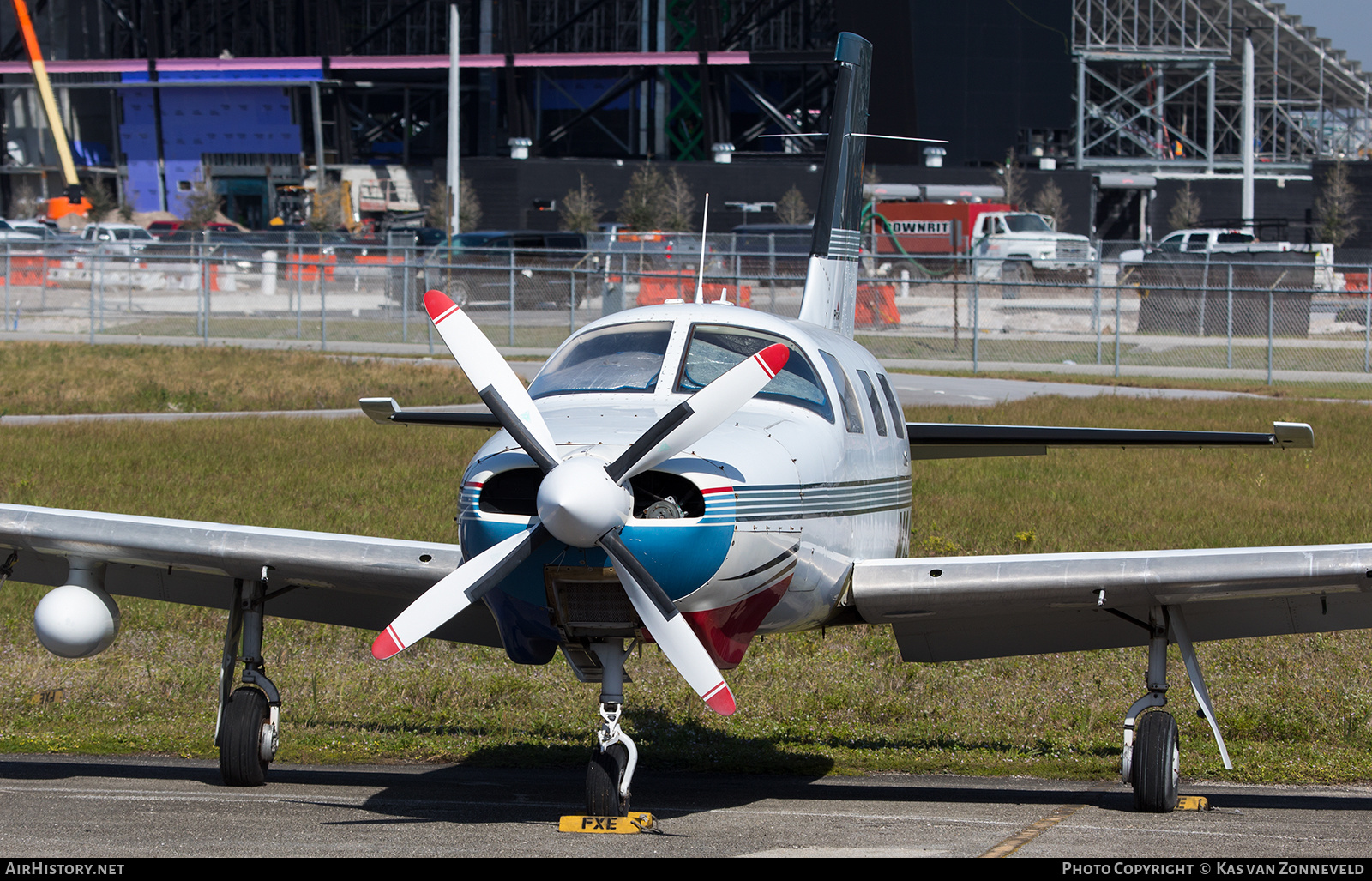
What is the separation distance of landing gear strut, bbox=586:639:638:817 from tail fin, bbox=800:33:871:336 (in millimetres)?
4474

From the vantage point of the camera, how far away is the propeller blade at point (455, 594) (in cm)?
617

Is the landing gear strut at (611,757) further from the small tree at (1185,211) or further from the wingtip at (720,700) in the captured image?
the small tree at (1185,211)

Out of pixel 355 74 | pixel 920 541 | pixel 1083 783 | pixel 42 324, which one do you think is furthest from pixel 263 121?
pixel 1083 783

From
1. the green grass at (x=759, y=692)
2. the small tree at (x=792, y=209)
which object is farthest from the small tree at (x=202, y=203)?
the green grass at (x=759, y=692)

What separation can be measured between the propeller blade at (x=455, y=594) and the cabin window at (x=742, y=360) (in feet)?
5.31

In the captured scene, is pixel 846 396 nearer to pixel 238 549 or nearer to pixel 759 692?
pixel 759 692

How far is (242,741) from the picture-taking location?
808cm

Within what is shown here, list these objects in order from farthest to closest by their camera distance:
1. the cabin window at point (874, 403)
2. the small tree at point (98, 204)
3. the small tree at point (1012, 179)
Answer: the small tree at point (98, 204) < the small tree at point (1012, 179) < the cabin window at point (874, 403)

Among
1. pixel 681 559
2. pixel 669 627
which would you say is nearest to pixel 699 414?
pixel 681 559

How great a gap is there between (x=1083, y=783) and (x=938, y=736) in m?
1.23

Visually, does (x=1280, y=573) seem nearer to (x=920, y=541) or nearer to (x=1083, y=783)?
(x=1083, y=783)

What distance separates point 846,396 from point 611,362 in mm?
1446

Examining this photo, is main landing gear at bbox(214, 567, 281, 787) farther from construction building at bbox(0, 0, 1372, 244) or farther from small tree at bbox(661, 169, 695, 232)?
construction building at bbox(0, 0, 1372, 244)

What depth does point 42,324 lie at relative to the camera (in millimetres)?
38969
